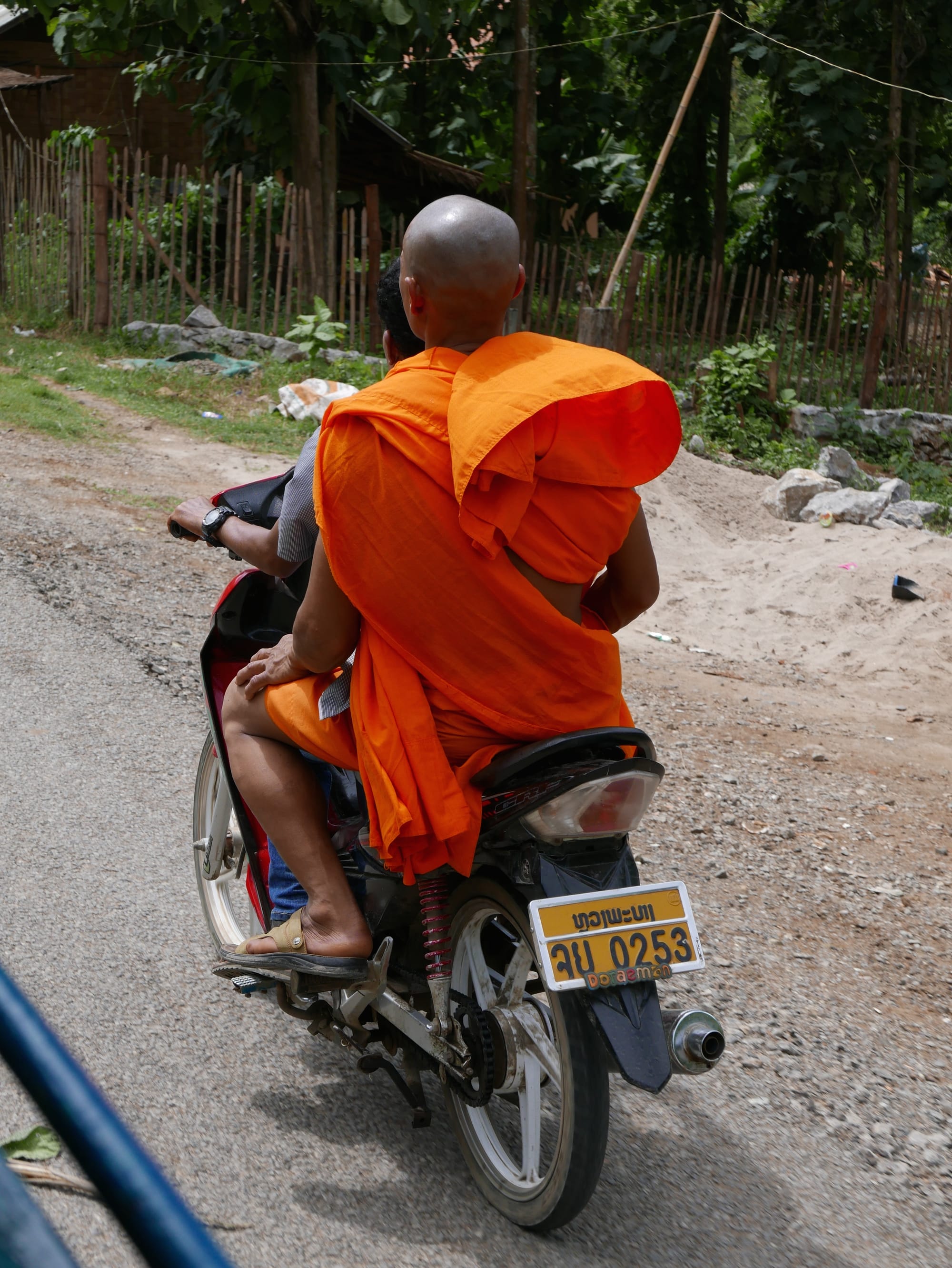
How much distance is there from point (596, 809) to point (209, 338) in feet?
39.8

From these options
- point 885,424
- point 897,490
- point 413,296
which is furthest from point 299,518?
point 885,424

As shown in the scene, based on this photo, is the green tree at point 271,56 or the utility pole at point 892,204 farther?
the utility pole at point 892,204

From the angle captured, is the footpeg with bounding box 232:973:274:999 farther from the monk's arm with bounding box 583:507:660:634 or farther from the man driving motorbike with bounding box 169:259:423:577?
the monk's arm with bounding box 583:507:660:634

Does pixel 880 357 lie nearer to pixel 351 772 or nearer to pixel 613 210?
pixel 613 210

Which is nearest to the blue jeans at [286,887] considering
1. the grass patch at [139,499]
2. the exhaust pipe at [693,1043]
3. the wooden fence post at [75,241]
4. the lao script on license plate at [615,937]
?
the lao script on license plate at [615,937]

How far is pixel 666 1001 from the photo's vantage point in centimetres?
311

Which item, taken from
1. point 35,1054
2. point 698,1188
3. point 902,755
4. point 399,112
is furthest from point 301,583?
point 399,112

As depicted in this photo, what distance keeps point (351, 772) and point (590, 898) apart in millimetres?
716

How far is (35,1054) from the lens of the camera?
0.75 m

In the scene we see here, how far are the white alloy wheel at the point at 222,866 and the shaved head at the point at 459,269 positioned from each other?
129 centimetres

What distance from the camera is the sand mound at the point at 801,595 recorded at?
7.35 metres

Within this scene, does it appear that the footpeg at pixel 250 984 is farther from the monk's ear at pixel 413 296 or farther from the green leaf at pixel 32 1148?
the monk's ear at pixel 413 296

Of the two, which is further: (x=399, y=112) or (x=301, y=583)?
(x=399, y=112)

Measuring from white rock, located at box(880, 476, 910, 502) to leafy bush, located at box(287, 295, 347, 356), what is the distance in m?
5.75
